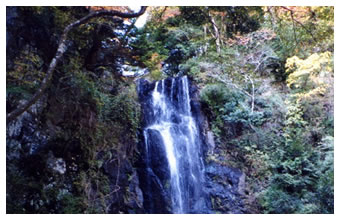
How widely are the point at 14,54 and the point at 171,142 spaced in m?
2.87

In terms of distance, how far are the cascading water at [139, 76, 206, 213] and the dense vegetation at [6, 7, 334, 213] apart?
33cm

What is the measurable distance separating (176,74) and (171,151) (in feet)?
5.06

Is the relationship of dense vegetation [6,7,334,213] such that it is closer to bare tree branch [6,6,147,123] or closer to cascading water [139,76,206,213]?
bare tree branch [6,6,147,123]

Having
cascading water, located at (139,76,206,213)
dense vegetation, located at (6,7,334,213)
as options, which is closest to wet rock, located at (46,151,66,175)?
dense vegetation, located at (6,7,334,213)

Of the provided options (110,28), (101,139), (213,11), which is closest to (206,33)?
(213,11)

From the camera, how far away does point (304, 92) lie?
4.80m

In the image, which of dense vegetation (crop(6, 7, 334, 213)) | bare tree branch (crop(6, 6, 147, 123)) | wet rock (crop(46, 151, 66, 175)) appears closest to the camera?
bare tree branch (crop(6, 6, 147, 123))

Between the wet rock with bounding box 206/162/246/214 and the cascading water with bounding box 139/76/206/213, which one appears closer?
the cascading water with bounding box 139/76/206/213

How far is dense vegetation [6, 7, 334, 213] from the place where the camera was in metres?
2.96

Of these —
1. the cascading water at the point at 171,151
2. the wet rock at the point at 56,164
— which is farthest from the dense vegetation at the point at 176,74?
the cascading water at the point at 171,151

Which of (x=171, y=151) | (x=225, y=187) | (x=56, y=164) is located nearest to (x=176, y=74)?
(x=171, y=151)

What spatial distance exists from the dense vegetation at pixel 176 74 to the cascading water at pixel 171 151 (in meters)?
0.33

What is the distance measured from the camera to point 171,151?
4809mm
